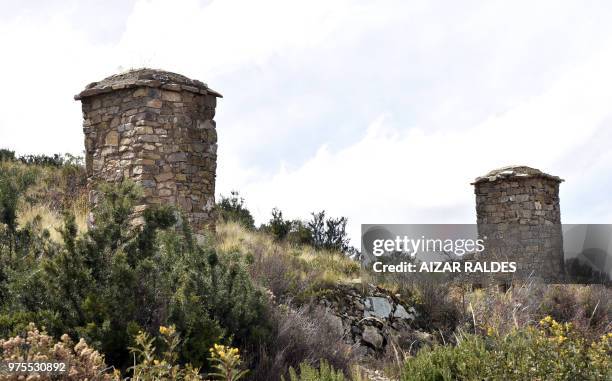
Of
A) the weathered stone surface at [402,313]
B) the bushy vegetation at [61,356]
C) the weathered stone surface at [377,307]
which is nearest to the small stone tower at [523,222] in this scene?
the weathered stone surface at [402,313]

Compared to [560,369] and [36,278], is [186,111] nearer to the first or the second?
[36,278]

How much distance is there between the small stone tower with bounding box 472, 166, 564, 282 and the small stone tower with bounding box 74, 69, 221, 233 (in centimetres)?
847

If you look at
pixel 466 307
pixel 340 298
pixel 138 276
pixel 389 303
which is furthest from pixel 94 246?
pixel 466 307

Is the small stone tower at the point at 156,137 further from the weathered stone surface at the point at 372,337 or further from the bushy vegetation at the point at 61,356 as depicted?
the bushy vegetation at the point at 61,356

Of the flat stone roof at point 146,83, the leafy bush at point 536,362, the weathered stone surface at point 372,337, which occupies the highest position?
the flat stone roof at point 146,83

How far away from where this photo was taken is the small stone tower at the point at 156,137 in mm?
10586

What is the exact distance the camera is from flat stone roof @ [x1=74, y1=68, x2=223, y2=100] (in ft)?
35.3

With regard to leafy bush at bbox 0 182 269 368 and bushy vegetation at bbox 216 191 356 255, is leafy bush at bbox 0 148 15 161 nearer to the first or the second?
bushy vegetation at bbox 216 191 356 255

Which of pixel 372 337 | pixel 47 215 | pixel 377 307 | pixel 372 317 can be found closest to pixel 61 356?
pixel 372 337

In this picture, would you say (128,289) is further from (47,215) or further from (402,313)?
(47,215)

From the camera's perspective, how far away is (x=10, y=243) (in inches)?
264

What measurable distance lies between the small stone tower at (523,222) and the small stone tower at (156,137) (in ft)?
27.8

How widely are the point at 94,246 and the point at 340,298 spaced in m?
5.26

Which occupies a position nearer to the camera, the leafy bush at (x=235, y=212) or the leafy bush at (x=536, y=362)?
the leafy bush at (x=536, y=362)
